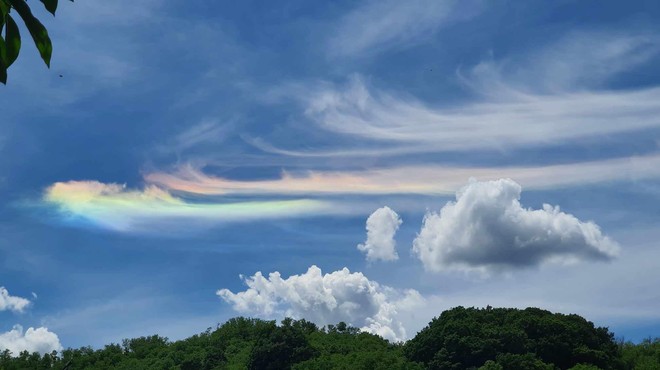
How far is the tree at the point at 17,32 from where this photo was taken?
335 centimetres

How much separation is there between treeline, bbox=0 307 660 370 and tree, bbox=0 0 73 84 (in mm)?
62866

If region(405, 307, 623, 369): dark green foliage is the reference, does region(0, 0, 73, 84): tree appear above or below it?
below

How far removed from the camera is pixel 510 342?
230 feet

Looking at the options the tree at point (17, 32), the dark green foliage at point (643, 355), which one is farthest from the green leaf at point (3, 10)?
the dark green foliage at point (643, 355)

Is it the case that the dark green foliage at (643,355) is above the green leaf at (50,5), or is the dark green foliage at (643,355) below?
above

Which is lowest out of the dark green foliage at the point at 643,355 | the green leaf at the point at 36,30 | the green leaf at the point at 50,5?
the green leaf at the point at 36,30

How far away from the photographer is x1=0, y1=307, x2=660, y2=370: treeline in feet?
226

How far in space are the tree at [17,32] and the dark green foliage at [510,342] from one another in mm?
65799

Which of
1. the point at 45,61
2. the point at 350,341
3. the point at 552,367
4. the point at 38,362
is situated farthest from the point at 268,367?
the point at 45,61

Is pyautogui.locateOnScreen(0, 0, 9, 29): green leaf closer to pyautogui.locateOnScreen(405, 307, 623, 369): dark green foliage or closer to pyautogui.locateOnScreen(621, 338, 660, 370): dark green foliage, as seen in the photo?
pyautogui.locateOnScreen(405, 307, 623, 369): dark green foliage

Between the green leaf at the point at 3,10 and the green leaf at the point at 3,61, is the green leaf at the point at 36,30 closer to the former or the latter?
the green leaf at the point at 3,10

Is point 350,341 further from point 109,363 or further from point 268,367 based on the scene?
point 109,363

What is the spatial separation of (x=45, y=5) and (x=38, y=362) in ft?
345

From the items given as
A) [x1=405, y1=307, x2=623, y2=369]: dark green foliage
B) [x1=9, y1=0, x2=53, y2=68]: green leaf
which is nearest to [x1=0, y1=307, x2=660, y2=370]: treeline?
[x1=405, y1=307, x2=623, y2=369]: dark green foliage
